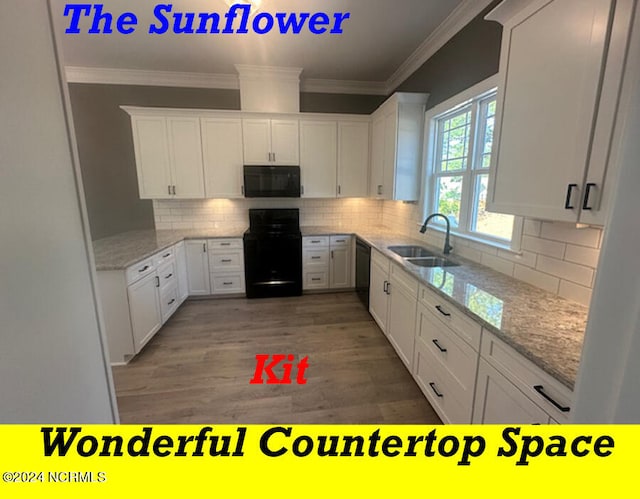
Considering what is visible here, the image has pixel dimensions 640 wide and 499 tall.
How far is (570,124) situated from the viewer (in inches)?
43.3

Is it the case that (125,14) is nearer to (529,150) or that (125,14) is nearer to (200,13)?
(200,13)

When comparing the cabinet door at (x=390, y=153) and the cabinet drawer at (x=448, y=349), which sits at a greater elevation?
the cabinet door at (x=390, y=153)

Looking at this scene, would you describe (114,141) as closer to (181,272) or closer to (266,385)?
(181,272)

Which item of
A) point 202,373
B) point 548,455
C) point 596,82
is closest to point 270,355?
point 202,373

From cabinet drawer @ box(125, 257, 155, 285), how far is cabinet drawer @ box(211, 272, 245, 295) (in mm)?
996

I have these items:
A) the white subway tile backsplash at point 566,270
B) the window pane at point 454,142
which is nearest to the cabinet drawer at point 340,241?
the window pane at point 454,142

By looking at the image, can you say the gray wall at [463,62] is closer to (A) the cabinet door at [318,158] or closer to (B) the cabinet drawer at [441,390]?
(A) the cabinet door at [318,158]

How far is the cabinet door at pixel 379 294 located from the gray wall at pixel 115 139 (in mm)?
2569

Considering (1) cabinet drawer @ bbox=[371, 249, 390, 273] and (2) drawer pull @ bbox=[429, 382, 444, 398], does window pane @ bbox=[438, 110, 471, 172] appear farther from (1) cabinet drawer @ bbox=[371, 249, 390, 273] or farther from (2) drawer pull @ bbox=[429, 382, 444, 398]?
(2) drawer pull @ bbox=[429, 382, 444, 398]

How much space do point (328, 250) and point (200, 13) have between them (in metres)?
2.71

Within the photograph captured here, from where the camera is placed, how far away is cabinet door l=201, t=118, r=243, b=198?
140 inches

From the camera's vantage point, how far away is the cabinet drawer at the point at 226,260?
11.9ft

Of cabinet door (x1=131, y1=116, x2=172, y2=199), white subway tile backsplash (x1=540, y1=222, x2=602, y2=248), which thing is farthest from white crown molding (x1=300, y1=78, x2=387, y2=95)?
white subway tile backsplash (x1=540, y1=222, x2=602, y2=248)

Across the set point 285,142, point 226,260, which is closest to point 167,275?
point 226,260
